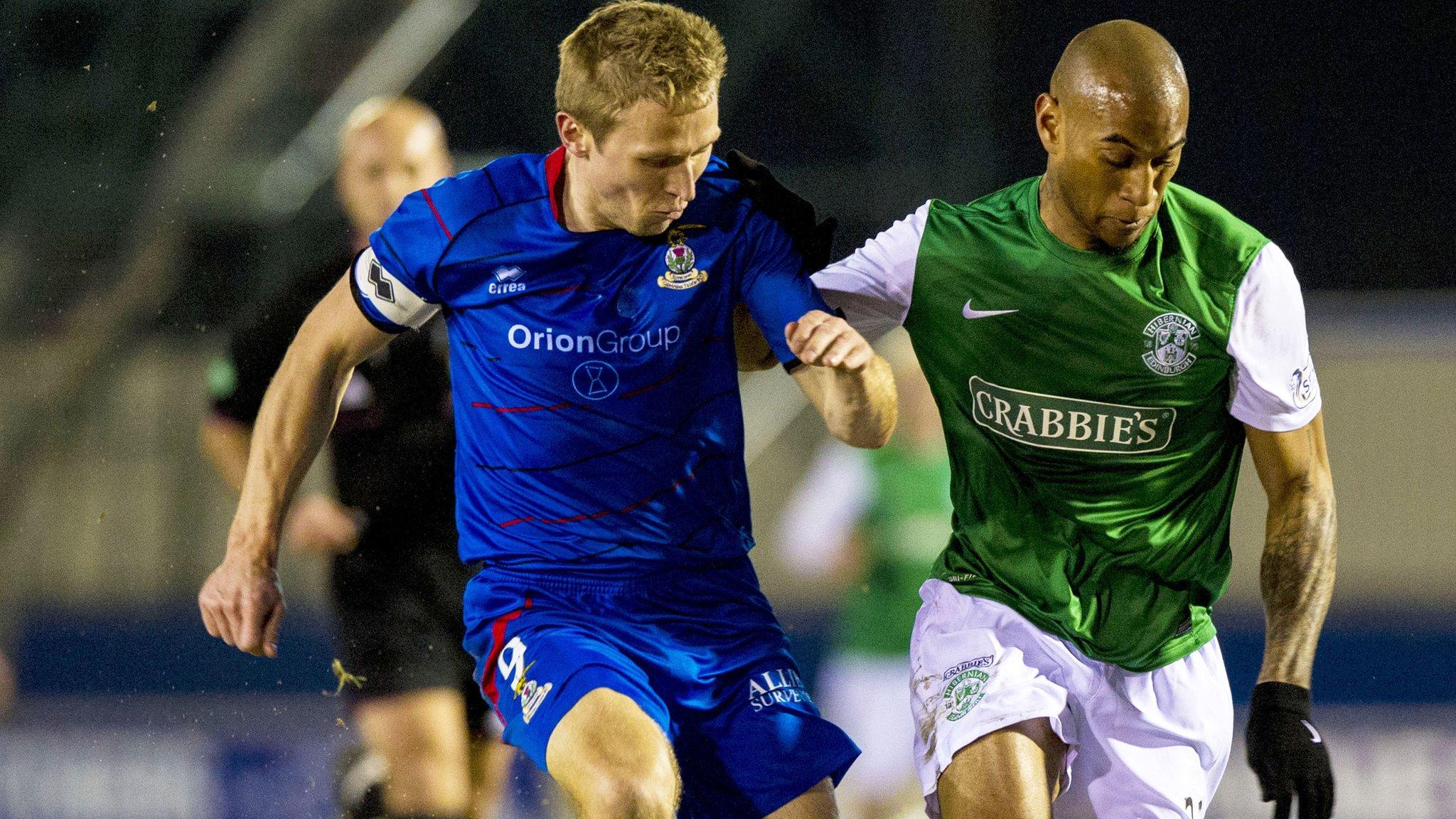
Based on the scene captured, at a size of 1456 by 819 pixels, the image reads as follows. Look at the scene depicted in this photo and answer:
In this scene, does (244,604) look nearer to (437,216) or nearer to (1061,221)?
(437,216)

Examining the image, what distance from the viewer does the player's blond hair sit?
9.75 ft

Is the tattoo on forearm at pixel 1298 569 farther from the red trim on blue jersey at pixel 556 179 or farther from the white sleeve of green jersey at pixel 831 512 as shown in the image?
the white sleeve of green jersey at pixel 831 512

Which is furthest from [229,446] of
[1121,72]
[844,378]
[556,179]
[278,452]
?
[1121,72]

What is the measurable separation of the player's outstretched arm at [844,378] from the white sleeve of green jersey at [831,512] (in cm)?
240

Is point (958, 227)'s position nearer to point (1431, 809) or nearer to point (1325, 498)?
point (1325, 498)

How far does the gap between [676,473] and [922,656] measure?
1.99 ft

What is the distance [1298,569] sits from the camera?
3240mm

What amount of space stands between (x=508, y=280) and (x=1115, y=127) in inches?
46.0

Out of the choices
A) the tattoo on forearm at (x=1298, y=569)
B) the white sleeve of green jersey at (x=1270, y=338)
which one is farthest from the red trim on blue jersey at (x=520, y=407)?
the tattoo on forearm at (x=1298, y=569)

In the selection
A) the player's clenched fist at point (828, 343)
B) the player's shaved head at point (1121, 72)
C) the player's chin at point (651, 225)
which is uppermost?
the player's shaved head at point (1121, 72)

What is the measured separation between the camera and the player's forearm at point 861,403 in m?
2.94

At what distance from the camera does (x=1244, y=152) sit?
25.5 feet

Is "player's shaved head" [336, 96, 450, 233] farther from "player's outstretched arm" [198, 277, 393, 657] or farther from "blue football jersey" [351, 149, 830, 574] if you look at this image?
"blue football jersey" [351, 149, 830, 574]

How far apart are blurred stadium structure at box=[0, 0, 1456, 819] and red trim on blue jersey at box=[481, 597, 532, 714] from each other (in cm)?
277
